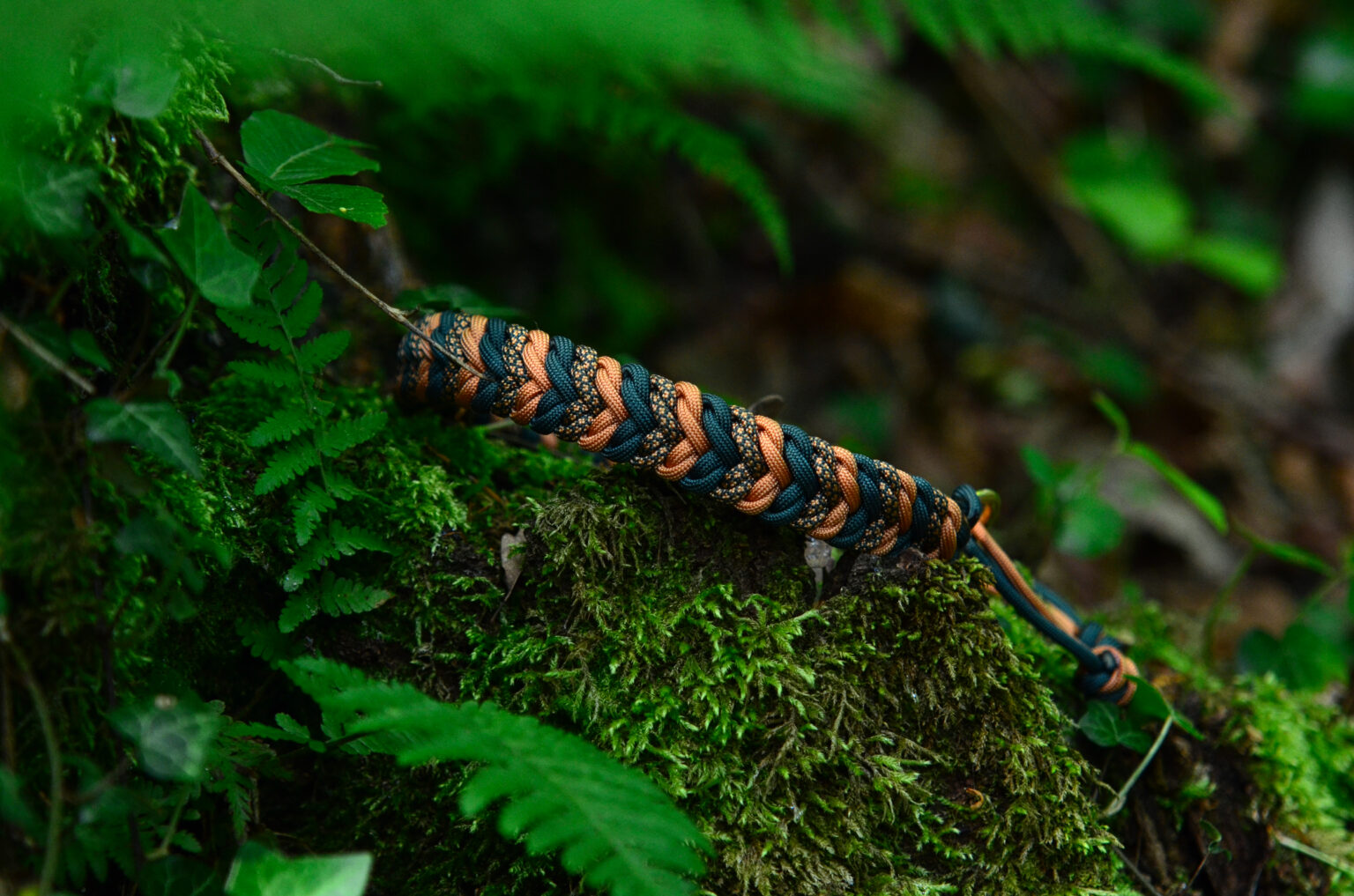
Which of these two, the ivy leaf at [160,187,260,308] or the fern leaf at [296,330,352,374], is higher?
the ivy leaf at [160,187,260,308]

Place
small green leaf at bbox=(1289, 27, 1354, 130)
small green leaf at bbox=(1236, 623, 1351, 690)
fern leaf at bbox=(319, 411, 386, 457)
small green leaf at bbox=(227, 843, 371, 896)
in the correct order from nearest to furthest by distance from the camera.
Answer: small green leaf at bbox=(227, 843, 371, 896), fern leaf at bbox=(319, 411, 386, 457), small green leaf at bbox=(1236, 623, 1351, 690), small green leaf at bbox=(1289, 27, 1354, 130)

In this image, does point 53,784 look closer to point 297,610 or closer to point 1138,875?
point 297,610

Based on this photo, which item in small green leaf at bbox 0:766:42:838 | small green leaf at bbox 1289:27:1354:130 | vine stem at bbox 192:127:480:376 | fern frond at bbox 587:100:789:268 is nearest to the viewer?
small green leaf at bbox 0:766:42:838

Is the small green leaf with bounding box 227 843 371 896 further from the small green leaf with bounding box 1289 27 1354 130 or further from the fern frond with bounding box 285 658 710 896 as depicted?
the small green leaf with bounding box 1289 27 1354 130

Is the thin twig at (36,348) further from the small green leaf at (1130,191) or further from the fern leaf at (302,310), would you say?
the small green leaf at (1130,191)

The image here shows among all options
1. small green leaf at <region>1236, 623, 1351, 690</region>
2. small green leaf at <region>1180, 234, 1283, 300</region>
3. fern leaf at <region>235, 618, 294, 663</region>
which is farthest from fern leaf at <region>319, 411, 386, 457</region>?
small green leaf at <region>1180, 234, 1283, 300</region>

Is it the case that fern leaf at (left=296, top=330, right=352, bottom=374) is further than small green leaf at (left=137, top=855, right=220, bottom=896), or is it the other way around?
fern leaf at (left=296, top=330, right=352, bottom=374)
